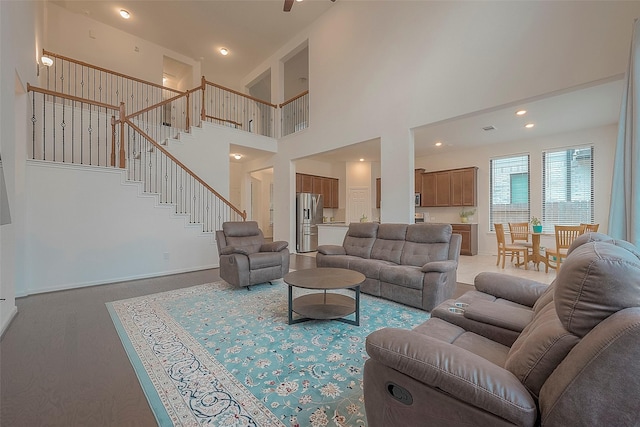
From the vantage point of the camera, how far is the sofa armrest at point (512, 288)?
2002mm

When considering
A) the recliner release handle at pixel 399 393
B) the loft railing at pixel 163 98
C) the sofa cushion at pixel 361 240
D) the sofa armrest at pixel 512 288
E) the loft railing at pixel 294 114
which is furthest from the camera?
the loft railing at pixel 294 114

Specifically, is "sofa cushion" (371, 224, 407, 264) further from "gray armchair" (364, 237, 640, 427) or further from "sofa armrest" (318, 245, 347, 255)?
"gray armchair" (364, 237, 640, 427)

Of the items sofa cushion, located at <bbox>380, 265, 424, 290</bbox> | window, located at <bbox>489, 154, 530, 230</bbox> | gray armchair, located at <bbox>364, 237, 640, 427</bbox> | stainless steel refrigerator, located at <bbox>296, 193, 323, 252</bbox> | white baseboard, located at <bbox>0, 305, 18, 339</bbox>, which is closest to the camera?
gray armchair, located at <bbox>364, 237, 640, 427</bbox>

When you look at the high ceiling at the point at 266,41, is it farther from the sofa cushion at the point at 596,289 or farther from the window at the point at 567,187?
the sofa cushion at the point at 596,289

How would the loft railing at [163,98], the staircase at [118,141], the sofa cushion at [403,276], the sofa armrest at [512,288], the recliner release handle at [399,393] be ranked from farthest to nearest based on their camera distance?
the loft railing at [163,98] < the staircase at [118,141] < the sofa cushion at [403,276] < the sofa armrest at [512,288] < the recliner release handle at [399,393]

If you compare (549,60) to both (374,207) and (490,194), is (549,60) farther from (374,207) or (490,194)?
(374,207)

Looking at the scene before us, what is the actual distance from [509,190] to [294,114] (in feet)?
19.9

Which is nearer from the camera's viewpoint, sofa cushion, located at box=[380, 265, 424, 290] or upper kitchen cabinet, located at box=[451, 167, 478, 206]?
sofa cushion, located at box=[380, 265, 424, 290]

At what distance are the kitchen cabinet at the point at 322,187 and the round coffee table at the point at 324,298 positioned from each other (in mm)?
5337

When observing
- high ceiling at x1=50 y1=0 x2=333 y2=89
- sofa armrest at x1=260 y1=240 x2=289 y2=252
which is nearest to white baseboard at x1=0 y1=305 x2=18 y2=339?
sofa armrest at x1=260 y1=240 x2=289 y2=252

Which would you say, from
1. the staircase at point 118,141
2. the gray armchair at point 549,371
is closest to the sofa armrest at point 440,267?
the gray armchair at point 549,371

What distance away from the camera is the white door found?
923 cm

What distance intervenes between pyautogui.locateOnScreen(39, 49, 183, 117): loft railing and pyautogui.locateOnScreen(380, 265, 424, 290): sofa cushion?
6.45m

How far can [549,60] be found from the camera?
10.8 feet
